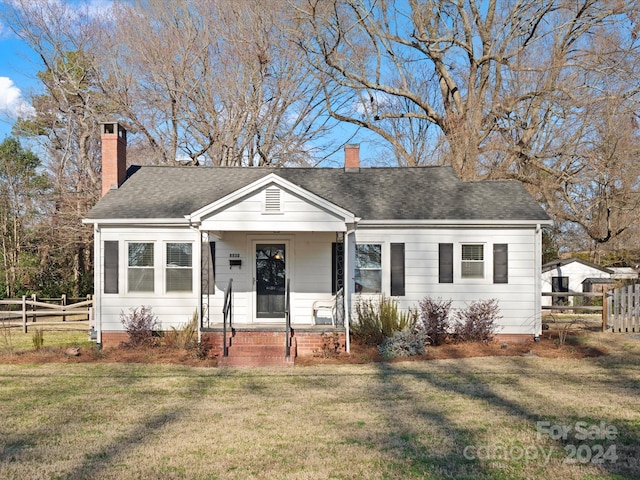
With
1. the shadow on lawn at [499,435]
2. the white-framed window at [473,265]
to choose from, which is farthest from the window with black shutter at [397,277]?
the shadow on lawn at [499,435]

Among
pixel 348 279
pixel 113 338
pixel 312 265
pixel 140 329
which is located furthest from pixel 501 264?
pixel 113 338

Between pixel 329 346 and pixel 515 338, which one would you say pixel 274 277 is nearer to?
pixel 329 346

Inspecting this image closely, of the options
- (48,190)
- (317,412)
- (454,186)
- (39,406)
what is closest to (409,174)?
(454,186)

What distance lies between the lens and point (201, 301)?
1227cm

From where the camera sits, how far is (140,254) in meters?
13.3

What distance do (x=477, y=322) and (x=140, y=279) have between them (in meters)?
8.43

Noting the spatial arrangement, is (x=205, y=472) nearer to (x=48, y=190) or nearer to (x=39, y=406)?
(x=39, y=406)

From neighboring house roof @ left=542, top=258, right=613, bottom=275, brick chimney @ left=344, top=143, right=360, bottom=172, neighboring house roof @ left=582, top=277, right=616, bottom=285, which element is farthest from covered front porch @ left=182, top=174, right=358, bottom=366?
neighboring house roof @ left=582, top=277, right=616, bottom=285

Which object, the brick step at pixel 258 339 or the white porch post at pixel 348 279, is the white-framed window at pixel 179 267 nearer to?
the brick step at pixel 258 339

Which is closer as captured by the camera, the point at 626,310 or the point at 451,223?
the point at 451,223

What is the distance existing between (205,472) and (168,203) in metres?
9.70

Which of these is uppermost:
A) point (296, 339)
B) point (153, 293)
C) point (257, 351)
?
point (153, 293)

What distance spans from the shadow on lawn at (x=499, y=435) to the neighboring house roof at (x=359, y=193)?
16.7ft

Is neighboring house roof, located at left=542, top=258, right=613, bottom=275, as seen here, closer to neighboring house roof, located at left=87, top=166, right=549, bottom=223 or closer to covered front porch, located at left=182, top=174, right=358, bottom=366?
neighboring house roof, located at left=87, top=166, right=549, bottom=223
